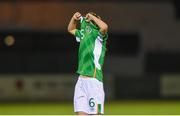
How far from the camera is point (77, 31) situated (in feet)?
44.8

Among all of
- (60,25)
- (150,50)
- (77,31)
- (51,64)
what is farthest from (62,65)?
(77,31)

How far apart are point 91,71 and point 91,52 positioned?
310 millimetres

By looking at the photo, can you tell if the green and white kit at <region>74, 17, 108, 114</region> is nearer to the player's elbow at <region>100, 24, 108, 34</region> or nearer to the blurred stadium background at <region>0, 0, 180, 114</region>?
the player's elbow at <region>100, 24, 108, 34</region>

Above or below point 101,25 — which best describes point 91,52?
below

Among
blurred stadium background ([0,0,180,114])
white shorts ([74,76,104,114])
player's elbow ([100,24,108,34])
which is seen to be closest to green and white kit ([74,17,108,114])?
white shorts ([74,76,104,114])

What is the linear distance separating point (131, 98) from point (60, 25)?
6.24 m

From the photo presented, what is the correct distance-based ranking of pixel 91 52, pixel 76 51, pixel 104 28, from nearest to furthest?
pixel 104 28, pixel 91 52, pixel 76 51

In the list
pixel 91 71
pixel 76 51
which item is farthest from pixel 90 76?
pixel 76 51

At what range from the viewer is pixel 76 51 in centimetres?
3909

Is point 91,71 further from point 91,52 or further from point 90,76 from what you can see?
point 91,52

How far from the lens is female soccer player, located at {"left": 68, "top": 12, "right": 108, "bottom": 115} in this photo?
13.1 meters

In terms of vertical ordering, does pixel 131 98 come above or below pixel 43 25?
below

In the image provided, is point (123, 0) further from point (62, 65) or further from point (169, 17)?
point (62, 65)

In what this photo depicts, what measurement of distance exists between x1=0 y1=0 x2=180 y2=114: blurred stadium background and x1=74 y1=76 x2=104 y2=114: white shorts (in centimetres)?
1933
